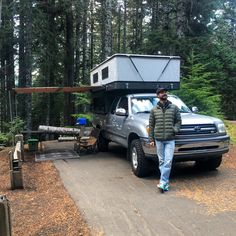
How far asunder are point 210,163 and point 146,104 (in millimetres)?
2312

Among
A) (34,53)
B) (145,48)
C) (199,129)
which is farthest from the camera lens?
(34,53)

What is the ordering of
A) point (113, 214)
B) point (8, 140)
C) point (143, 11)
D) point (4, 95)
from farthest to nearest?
1. point (143, 11)
2. point (4, 95)
3. point (8, 140)
4. point (113, 214)

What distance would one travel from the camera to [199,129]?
774 centimetres

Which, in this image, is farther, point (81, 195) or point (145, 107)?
point (145, 107)

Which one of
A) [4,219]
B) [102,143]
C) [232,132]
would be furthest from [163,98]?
[232,132]

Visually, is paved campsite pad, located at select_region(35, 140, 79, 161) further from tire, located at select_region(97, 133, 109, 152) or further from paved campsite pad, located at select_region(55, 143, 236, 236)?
paved campsite pad, located at select_region(55, 143, 236, 236)

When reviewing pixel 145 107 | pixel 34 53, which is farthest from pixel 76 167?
pixel 34 53

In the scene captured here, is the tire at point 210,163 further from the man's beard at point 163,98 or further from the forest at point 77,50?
the forest at point 77,50

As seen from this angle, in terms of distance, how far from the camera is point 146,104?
31.4 feet

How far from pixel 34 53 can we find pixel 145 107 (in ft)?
47.6

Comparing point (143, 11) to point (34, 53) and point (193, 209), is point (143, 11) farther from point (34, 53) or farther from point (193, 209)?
point (193, 209)

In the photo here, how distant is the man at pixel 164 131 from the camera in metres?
6.91

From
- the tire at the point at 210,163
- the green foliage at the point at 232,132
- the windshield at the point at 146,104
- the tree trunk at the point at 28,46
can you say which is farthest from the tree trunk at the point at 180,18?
the tire at the point at 210,163

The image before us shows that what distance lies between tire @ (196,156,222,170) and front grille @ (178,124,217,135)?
3.06 feet
